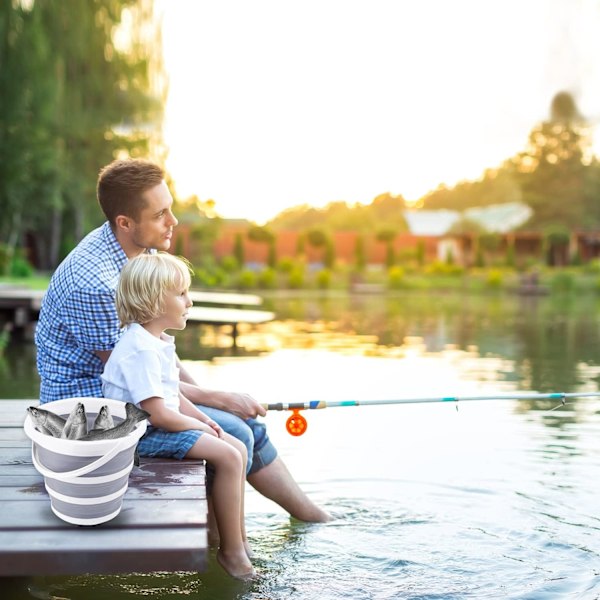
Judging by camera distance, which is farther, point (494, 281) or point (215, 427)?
point (494, 281)

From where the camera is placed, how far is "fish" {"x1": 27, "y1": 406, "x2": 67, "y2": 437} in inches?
89.0

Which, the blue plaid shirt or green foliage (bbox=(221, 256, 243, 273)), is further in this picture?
green foliage (bbox=(221, 256, 243, 273))

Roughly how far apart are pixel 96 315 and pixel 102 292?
7 cm

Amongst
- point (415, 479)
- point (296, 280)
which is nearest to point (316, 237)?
point (296, 280)

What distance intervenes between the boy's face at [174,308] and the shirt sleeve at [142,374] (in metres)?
0.12

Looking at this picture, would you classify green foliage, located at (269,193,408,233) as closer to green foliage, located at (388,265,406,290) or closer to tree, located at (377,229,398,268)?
tree, located at (377,229,398,268)

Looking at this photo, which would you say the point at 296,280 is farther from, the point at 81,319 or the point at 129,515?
the point at 129,515

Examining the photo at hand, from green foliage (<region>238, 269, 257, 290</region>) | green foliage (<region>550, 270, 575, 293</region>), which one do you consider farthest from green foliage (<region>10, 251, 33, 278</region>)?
green foliage (<region>550, 270, 575, 293</region>)

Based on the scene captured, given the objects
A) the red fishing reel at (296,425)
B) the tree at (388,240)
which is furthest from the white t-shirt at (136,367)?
the tree at (388,240)

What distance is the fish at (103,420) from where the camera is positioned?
2.37m

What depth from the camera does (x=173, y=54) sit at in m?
21.0

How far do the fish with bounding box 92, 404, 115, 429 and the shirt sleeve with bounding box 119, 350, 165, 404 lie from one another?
A: 27 cm

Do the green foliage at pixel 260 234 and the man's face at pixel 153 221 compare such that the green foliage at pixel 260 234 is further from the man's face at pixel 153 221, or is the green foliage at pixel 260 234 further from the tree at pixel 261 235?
the man's face at pixel 153 221

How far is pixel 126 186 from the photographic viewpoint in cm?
299
